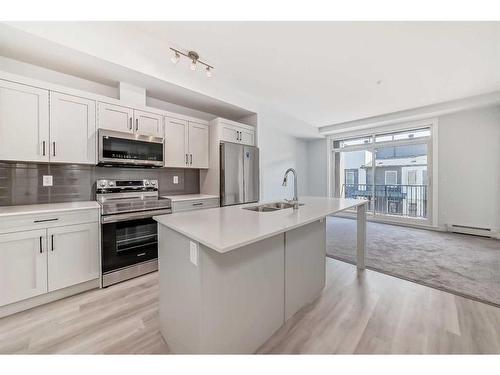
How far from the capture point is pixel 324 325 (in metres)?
1.66

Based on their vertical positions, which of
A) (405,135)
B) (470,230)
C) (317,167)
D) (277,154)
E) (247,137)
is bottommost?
(470,230)

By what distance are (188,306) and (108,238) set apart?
1.56 meters

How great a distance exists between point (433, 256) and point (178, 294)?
3616mm

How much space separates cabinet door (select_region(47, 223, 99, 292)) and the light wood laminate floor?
199mm

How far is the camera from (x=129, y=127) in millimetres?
2648

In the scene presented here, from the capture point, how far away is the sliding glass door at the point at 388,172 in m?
4.86

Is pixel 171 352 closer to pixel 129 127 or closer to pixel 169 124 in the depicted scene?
pixel 129 127

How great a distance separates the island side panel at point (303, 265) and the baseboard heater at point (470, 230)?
4010 mm

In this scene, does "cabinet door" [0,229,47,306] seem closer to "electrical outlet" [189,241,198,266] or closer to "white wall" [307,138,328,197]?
"electrical outlet" [189,241,198,266]

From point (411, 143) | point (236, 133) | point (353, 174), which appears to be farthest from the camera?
point (353, 174)

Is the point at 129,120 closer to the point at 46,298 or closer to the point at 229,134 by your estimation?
the point at 229,134

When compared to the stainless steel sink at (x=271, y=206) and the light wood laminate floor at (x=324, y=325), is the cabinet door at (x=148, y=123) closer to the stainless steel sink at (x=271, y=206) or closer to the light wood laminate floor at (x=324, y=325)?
the stainless steel sink at (x=271, y=206)

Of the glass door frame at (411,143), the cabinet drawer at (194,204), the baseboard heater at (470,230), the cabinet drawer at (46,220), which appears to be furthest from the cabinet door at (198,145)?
the baseboard heater at (470,230)

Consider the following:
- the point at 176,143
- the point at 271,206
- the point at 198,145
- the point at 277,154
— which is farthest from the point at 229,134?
the point at 277,154
